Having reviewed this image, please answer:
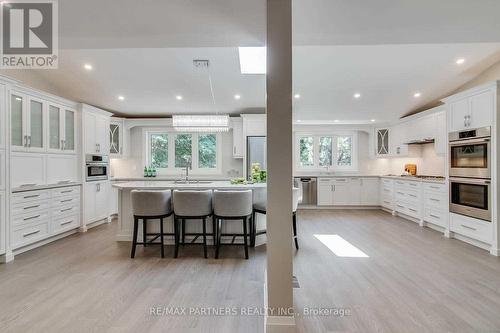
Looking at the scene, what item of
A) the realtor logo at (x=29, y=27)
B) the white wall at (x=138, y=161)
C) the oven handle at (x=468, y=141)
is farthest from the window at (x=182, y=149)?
the oven handle at (x=468, y=141)

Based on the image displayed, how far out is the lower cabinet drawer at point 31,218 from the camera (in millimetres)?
3273

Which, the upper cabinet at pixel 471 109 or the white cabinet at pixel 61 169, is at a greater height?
the upper cabinet at pixel 471 109

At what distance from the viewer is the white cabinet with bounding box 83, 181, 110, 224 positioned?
4.62 meters

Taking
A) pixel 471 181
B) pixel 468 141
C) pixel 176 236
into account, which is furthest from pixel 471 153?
pixel 176 236

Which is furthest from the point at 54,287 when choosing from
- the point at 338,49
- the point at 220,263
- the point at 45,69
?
the point at 338,49

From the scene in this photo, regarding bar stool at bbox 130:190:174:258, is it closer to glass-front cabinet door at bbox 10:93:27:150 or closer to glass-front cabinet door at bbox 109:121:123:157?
glass-front cabinet door at bbox 10:93:27:150

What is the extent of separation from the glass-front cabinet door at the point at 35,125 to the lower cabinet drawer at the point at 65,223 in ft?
3.95

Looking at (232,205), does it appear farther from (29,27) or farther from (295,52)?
(29,27)

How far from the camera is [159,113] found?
6254 millimetres

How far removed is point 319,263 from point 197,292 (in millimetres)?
1523

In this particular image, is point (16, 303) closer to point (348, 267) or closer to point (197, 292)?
point (197, 292)

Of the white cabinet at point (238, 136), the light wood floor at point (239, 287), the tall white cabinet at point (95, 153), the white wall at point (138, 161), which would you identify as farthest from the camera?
the white wall at point (138, 161)

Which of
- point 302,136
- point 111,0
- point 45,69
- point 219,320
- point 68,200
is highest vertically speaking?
point 45,69

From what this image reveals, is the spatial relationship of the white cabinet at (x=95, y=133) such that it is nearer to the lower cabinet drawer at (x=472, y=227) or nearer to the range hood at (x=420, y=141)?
Result: the lower cabinet drawer at (x=472, y=227)
